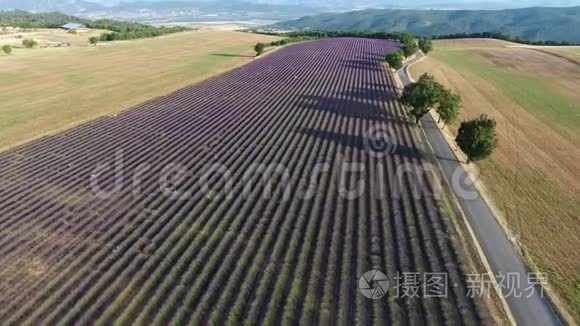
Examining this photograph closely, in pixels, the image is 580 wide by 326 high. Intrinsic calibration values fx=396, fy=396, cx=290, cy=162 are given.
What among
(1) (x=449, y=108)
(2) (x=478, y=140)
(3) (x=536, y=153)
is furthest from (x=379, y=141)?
(3) (x=536, y=153)

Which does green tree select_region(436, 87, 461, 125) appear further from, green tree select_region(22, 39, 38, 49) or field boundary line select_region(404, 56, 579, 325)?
green tree select_region(22, 39, 38, 49)

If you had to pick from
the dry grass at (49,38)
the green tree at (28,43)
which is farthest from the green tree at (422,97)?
the dry grass at (49,38)

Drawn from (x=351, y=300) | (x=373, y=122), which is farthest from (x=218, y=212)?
(x=373, y=122)

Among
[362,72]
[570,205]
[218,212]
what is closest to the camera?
[218,212]

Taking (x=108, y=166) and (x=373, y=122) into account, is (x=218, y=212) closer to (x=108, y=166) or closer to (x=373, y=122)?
(x=108, y=166)

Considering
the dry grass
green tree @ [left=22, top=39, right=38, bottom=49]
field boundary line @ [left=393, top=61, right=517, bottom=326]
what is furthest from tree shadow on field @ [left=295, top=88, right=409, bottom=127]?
the dry grass

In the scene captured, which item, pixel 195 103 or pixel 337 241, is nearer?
pixel 337 241

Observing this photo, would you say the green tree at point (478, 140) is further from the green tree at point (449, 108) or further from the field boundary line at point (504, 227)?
the green tree at point (449, 108)
